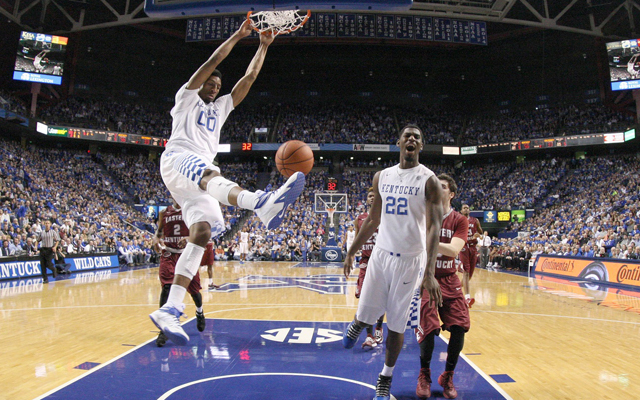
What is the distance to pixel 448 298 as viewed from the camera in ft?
14.2

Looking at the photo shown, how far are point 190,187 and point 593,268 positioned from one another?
49.8ft

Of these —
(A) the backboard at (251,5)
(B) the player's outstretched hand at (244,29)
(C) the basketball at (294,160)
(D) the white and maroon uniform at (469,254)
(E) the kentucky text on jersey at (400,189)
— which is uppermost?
(A) the backboard at (251,5)

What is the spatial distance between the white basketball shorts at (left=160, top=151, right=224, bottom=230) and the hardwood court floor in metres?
2.00

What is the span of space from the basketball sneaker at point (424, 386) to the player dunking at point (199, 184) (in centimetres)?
199

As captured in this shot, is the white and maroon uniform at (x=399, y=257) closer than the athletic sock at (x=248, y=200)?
No

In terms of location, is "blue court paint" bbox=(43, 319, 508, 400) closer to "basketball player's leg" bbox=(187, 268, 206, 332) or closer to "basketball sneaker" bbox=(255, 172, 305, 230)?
"basketball player's leg" bbox=(187, 268, 206, 332)

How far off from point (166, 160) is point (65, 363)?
2.63 m

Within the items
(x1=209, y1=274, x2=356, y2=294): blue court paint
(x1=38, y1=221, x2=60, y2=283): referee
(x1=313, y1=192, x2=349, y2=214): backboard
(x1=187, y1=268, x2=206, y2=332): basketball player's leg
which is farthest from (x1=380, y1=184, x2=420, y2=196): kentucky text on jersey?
(x1=313, y1=192, x2=349, y2=214): backboard

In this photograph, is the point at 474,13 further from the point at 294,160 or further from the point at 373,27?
the point at 294,160

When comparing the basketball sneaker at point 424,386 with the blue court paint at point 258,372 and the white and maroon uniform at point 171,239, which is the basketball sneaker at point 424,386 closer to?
the blue court paint at point 258,372

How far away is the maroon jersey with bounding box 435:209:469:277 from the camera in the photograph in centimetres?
441

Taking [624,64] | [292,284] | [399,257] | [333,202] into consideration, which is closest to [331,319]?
[399,257]

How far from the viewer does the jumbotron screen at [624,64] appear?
24.6 metres

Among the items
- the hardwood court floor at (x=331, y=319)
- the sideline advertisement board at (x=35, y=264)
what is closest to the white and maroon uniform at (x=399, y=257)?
the hardwood court floor at (x=331, y=319)
